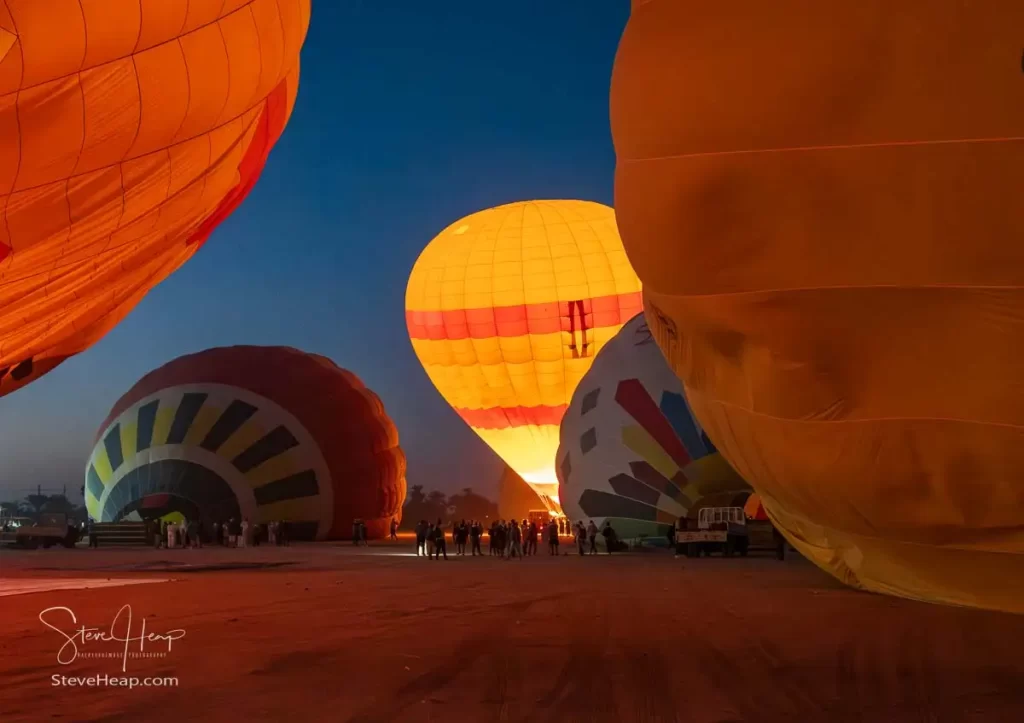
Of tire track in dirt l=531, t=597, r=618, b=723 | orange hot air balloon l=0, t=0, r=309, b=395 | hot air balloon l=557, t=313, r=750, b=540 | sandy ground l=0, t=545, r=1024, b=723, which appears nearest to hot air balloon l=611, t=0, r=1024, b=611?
sandy ground l=0, t=545, r=1024, b=723

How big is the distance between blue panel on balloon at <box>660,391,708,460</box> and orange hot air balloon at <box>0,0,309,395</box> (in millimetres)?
8074

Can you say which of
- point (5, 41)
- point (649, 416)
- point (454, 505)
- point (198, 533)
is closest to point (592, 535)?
point (649, 416)

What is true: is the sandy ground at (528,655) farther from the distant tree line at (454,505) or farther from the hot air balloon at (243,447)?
the distant tree line at (454,505)

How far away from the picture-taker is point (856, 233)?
19.7 ft

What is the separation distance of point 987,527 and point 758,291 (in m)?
2.01

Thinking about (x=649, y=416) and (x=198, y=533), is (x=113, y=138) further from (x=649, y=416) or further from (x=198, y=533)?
(x=198, y=533)

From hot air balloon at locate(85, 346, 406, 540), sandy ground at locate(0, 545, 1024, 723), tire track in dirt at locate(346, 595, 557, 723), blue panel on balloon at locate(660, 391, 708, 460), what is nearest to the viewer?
tire track in dirt at locate(346, 595, 557, 723)

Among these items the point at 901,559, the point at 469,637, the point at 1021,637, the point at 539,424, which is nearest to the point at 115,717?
Result: the point at 469,637

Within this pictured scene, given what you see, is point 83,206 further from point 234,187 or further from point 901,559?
point 901,559

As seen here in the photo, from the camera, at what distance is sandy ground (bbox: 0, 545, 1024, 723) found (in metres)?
4.31

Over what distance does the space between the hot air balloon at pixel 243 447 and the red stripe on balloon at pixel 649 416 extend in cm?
707

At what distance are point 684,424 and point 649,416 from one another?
60 cm

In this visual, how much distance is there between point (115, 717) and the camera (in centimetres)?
409

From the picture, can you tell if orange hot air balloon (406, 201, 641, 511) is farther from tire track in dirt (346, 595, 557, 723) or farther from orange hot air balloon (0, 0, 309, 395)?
tire track in dirt (346, 595, 557, 723)
